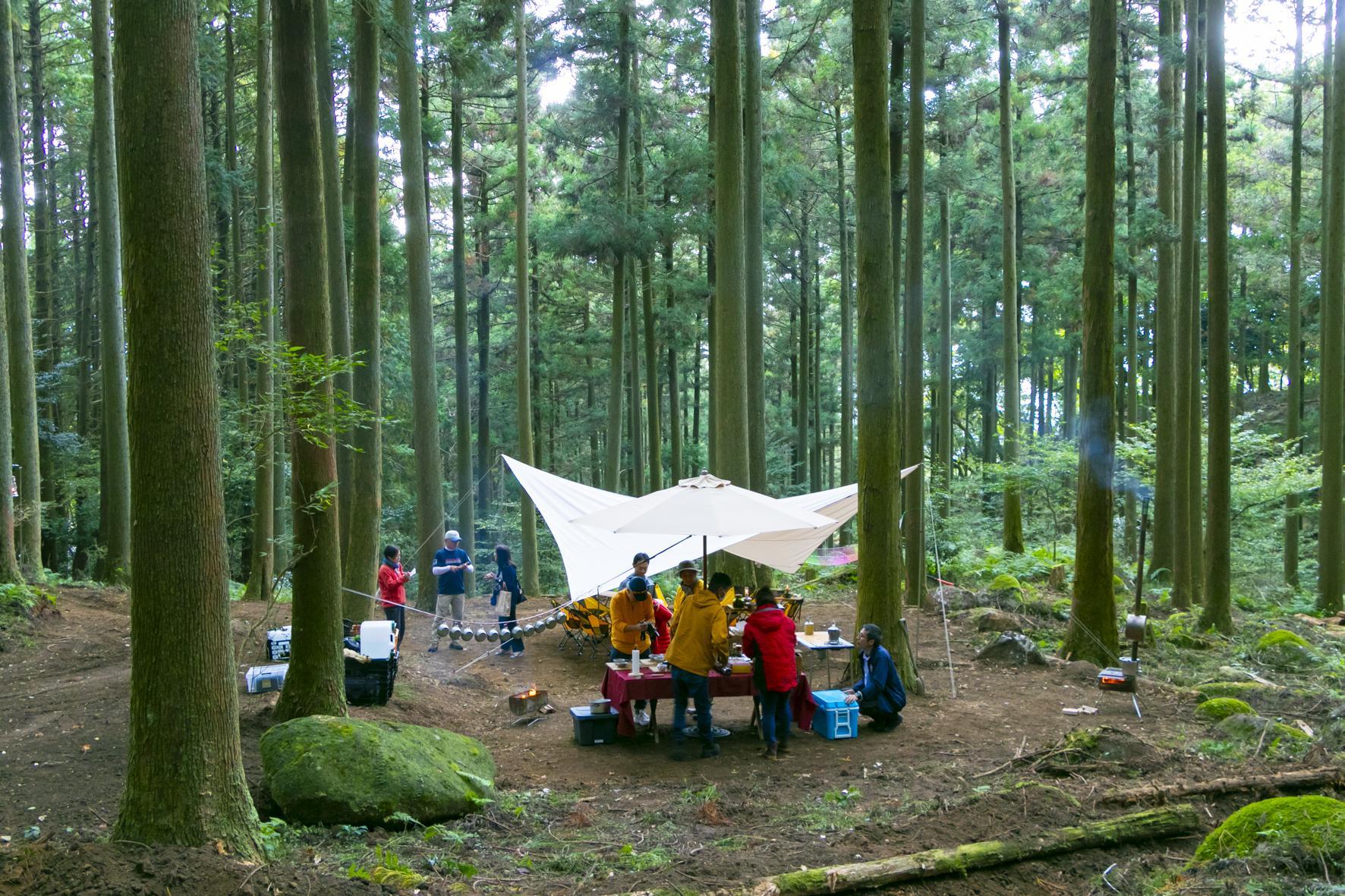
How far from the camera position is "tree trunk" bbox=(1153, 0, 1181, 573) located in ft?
43.5

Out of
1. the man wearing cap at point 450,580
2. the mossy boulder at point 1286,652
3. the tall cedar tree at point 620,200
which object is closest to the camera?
the mossy boulder at point 1286,652

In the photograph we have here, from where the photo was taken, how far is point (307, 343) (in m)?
6.25

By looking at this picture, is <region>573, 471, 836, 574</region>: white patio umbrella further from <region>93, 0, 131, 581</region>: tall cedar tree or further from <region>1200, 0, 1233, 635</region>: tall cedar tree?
<region>93, 0, 131, 581</region>: tall cedar tree

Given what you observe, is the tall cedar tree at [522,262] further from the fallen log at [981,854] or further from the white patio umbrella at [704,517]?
the fallen log at [981,854]

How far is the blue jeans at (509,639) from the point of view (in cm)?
1048

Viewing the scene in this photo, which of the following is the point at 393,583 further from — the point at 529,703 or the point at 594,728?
the point at 594,728

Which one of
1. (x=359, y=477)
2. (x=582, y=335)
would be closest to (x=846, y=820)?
(x=359, y=477)

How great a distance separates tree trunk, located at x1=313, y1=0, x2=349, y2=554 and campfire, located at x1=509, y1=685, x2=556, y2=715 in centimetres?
206

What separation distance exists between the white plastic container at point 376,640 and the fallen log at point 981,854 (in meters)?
4.44

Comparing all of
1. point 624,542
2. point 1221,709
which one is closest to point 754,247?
point 624,542

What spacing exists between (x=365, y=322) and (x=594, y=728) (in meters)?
5.06

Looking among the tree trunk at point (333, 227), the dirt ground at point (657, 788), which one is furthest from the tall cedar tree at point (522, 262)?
the dirt ground at point (657, 788)

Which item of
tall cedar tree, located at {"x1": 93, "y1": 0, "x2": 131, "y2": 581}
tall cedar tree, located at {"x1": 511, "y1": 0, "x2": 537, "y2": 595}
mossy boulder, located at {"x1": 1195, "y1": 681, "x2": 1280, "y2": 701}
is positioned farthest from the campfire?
tall cedar tree, located at {"x1": 511, "y1": 0, "x2": 537, "y2": 595}

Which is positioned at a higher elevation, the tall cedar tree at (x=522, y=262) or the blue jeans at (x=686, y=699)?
the tall cedar tree at (x=522, y=262)
